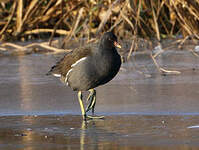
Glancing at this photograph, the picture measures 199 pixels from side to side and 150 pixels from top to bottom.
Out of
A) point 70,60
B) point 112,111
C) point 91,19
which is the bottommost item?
point 91,19

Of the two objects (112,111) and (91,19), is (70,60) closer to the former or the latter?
(112,111)

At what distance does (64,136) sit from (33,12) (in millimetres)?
7668

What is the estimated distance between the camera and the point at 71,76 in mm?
6773

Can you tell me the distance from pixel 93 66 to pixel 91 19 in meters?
5.40

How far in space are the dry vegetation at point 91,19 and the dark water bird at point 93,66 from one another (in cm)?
337

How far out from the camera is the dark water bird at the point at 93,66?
21.0ft

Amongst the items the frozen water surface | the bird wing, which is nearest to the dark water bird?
the bird wing

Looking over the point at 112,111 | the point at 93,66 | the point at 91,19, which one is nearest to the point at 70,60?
the point at 93,66

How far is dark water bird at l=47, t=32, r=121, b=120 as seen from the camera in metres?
6.40

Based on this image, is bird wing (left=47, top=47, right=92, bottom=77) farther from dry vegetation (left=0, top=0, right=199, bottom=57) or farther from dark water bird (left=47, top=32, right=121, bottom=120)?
dry vegetation (left=0, top=0, right=199, bottom=57)

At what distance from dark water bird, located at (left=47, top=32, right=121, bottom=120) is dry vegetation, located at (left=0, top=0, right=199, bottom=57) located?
3.37 m

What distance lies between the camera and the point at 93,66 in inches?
254

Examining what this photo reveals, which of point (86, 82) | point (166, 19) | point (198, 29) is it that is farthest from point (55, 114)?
point (166, 19)

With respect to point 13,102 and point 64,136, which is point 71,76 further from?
point 64,136
